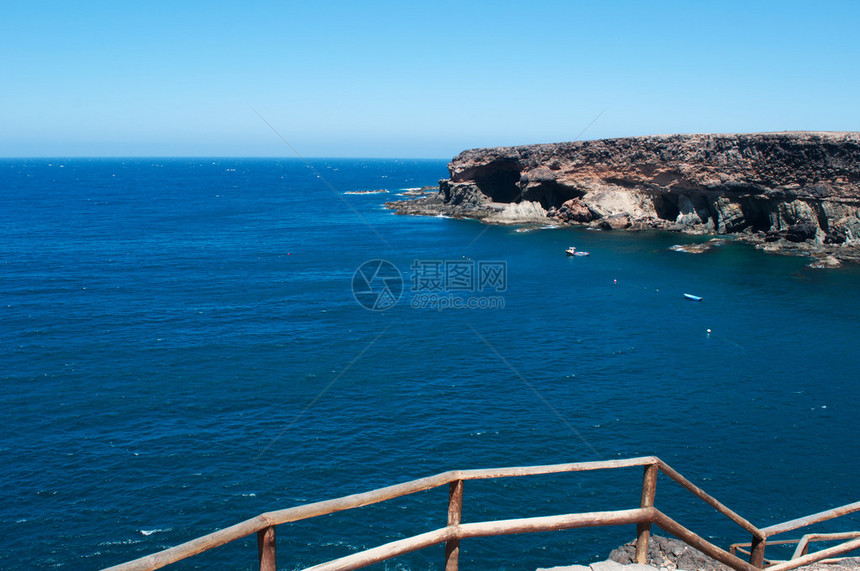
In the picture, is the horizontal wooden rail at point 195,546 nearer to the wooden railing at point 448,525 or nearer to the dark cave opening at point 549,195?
the wooden railing at point 448,525

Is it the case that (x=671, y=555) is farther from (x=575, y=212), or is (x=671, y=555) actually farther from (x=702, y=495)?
(x=575, y=212)

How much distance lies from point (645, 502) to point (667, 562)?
5048mm

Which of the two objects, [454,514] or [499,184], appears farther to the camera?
[499,184]

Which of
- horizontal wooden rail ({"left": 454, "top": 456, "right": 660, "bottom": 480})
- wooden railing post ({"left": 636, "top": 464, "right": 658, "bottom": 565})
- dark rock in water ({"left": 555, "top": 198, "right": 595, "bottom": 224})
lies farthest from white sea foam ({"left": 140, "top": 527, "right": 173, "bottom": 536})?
dark rock in water ({"left": 555, "top": 198, "right": 595, "bottom": 224})

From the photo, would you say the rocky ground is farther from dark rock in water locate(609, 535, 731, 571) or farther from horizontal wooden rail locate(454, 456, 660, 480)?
horizontal wooden rail locate(454, 456, 660, 480)

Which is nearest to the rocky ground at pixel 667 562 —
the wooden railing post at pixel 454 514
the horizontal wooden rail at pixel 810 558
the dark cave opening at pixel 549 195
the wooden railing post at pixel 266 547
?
the horizontal wooden rail at pixel 810 558

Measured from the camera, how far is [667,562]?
38.1 ft

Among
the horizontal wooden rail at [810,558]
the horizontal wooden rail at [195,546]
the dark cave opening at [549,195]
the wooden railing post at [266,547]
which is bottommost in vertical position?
the horizontal wooden rail at [810,558]

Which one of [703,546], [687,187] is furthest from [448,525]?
[687,187]

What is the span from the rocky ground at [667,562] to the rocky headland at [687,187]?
6982 cm

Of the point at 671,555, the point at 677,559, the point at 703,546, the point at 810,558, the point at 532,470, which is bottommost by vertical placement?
the point at 671,555

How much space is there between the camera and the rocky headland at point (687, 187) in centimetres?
7588

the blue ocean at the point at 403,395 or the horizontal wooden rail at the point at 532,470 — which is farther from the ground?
the horizontal wooden rail at the point at 532,470

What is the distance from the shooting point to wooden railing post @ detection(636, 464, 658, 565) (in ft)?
24.8
